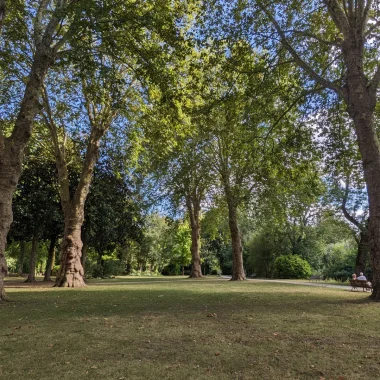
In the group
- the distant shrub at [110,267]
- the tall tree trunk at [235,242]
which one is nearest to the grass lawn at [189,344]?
the tall tree trunk at [235,242]

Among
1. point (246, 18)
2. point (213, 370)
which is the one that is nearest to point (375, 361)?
point (213, 370)

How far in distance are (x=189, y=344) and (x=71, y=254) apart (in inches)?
547

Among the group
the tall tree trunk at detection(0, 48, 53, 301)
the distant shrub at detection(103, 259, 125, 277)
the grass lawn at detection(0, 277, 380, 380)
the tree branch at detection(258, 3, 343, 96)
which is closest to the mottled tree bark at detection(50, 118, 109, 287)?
the tall tree trunk at detection(0, 48, 53, 301)

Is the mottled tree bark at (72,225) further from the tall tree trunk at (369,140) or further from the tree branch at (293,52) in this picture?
the tall tree trunk at (369,140)

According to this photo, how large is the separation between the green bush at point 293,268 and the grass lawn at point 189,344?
3030cm

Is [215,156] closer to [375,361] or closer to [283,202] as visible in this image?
[283,202]

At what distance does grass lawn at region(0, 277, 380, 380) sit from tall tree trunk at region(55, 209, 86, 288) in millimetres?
9545

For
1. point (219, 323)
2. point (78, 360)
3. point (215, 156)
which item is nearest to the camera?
point (78, 360)

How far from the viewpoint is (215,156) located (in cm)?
2722

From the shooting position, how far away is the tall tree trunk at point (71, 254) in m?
17.9

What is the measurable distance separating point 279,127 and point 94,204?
15.6 meters

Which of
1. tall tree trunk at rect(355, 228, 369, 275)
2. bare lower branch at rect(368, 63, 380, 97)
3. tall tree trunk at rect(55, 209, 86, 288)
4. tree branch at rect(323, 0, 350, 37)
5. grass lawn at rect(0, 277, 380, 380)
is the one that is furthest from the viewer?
tall tree trunk at rect(355, 228, 369, 275)

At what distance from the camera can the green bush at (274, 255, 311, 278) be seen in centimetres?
3775

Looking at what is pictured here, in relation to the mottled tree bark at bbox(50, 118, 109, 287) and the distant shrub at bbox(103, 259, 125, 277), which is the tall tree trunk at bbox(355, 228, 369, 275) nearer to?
the mottled tree bark at bbox(50, 118, 109, 287)
